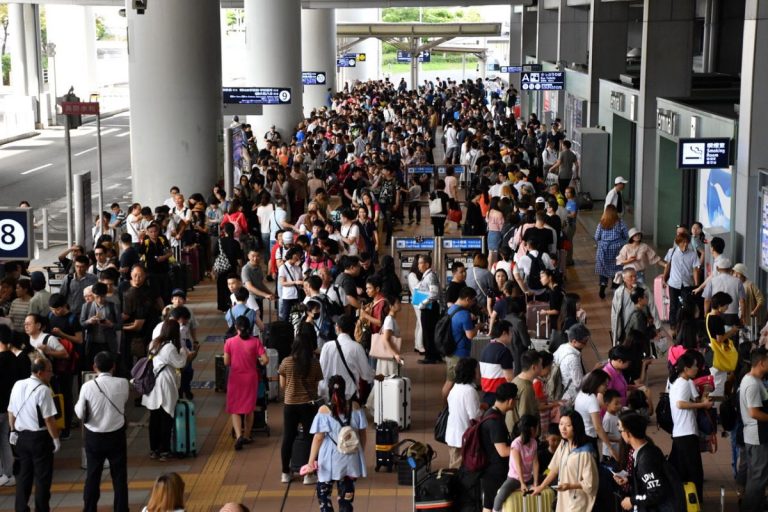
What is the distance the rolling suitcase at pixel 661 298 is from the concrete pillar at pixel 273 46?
26556 millimetres

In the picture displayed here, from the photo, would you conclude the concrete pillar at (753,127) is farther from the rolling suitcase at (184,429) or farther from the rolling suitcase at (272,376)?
→ the rolling suitcase at (184,429)

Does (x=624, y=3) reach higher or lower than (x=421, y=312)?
higher

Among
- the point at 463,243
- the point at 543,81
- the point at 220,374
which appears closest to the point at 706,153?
the point at 463,243

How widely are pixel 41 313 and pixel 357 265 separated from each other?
12.7 ft

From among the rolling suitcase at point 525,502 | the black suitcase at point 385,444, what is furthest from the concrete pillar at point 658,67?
the rolling suitcase at point 525,502

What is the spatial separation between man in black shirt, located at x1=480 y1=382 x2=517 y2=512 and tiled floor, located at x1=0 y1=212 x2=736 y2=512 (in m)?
1.61

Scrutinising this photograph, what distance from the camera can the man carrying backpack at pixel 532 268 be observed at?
16.9 metres

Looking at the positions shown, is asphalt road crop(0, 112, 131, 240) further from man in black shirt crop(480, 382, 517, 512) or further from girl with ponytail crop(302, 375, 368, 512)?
man in black shirt crop(480, 382, 517, 512)

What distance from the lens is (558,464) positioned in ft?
30.1

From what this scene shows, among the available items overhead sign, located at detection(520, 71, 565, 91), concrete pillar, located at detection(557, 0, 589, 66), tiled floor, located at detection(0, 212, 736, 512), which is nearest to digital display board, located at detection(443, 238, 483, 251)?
tiled floor, located at detection(0, 212, 736, 512)

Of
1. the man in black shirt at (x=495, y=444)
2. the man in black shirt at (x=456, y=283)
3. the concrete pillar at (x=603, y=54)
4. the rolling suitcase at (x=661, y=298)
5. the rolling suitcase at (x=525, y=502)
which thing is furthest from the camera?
the concrete pillar at (x=603, y=54)

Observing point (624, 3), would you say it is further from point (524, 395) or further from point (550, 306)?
point (524, 395)

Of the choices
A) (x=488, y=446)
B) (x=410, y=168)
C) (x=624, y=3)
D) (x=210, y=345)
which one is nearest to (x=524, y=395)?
(x=488, y=446)

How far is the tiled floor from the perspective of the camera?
11.6m
